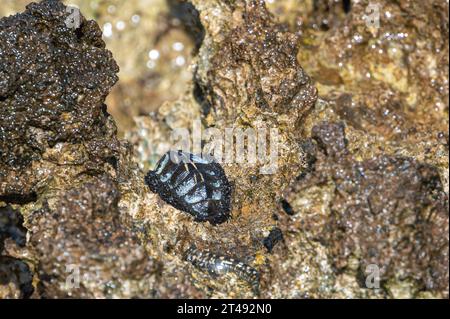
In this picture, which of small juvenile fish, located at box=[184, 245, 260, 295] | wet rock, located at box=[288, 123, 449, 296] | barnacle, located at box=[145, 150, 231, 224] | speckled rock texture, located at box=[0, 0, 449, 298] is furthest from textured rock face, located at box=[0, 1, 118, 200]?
wet rock, located at box=[288, 123, 449, 296]

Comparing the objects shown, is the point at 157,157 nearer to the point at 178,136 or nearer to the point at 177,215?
the point at 178,136

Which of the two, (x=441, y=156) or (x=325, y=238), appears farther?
(x=441, y=156)

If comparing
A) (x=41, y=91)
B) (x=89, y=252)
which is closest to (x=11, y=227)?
(x=89, y=252)

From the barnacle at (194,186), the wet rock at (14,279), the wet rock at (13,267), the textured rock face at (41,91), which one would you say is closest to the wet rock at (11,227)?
the wet rock at (13,267)

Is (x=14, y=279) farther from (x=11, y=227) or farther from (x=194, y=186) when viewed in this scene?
(x=194, y=186)
